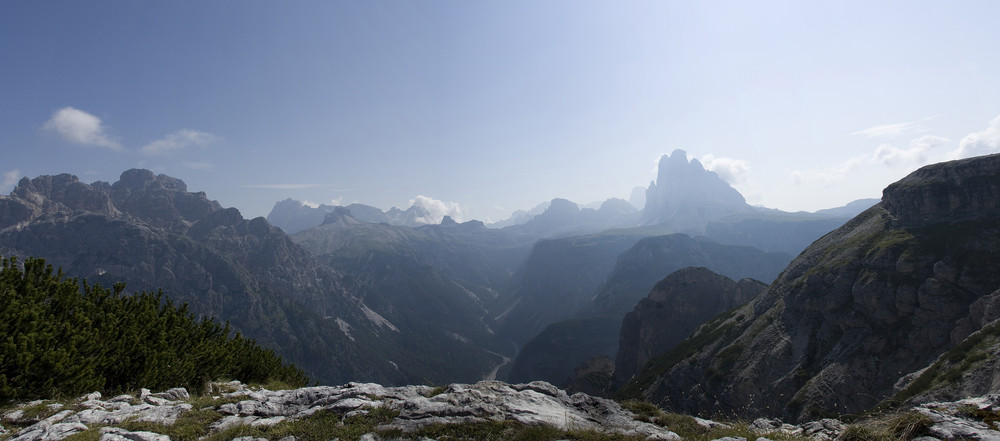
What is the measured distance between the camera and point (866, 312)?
75188 mm

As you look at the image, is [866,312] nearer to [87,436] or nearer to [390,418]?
[390,418]

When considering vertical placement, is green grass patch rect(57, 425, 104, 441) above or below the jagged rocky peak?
below

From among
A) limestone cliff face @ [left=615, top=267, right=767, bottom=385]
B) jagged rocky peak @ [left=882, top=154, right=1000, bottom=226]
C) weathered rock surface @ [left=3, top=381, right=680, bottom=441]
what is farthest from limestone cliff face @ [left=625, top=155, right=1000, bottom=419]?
limestone cliff face @ [left=615, top=267, right=767, bottom=385]

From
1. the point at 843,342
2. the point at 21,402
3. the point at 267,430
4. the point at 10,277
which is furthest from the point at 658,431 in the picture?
the point at 843,342

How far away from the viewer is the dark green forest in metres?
16.4

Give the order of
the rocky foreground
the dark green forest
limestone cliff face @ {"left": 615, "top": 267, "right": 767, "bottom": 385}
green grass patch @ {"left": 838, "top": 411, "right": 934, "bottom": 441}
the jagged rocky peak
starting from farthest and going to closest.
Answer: limestone cliff face @ {"left": 615, "top": 267, "right": 767, "bottom": 385}
the jagged rocky peak
the dark green forest
the rocky foreground
green grass patch @ {"left": 838, "top": 411, "right": 934, "bottom": 441}

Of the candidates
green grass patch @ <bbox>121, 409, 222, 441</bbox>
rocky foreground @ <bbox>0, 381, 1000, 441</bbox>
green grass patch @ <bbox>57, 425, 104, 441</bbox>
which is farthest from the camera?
green grass patch @ <bbox>121, 409, 222, 441</bbox>

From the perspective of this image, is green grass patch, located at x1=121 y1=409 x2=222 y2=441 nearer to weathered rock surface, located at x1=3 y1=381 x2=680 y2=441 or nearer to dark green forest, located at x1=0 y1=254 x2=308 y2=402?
weathered rock surface, located at x1=3 y1=381 x2=680 y2=441

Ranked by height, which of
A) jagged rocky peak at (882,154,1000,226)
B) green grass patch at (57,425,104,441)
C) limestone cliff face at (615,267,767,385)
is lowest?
limestone cliff face at (615,267,767,385)

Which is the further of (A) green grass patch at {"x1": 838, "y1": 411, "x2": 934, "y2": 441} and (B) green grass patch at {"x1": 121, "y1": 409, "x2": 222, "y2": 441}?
(B) green grass patch at {"x1": 121, "y1": 409, "x2": 222, "y2": 441}

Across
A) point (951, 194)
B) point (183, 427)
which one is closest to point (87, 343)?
point (183, 427)

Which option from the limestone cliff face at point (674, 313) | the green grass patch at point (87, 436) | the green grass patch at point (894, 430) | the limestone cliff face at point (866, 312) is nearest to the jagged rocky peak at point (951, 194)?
the limestone cliff face at point (866, 312)

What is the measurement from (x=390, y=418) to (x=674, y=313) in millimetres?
176740

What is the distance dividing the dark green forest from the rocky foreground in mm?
1749
